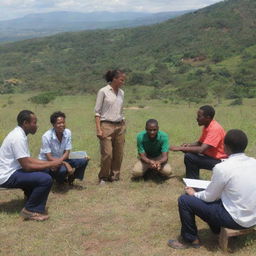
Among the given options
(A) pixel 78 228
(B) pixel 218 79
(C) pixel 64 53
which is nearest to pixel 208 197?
(A) pixel 78 228

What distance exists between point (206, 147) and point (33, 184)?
2.49 meters

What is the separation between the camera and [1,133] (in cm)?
1191

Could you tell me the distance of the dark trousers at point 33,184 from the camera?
474cm

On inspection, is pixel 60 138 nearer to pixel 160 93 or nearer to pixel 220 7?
pixel 160 93

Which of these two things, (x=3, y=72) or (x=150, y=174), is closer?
(x=150, y=174)

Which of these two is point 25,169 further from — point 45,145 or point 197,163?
point 197,163

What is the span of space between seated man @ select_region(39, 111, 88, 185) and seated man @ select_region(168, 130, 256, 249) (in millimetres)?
2520

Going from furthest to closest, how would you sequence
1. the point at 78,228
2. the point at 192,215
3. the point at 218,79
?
the point at 218,79
the point at 78,228
the point at 192,215

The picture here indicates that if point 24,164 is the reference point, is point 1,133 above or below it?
Answer: below

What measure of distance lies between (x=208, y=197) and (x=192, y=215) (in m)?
0.27

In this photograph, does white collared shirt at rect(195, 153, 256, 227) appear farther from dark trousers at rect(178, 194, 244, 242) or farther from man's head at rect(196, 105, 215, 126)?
man's head at rect(196, 105, 215, 126)

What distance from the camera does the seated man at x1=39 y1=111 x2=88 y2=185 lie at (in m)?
Answer: 5.63

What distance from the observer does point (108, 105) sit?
590 centimetres

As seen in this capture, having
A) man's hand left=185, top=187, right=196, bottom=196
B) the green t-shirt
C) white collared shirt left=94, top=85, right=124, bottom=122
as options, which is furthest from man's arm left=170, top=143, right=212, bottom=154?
man's hand left=185, top=187, right=196, bottom=196
